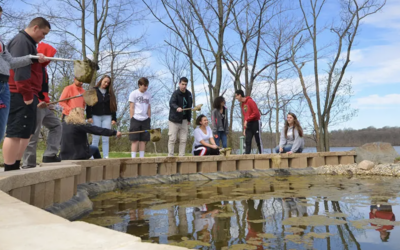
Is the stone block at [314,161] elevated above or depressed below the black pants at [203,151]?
below

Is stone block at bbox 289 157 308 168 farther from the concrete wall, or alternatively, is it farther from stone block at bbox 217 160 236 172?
stone block at bbox 217 160 236 172

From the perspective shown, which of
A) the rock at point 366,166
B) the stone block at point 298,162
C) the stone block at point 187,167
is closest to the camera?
the stone block at point 187,167

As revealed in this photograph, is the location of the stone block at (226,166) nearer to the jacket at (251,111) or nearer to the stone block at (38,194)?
the jacket at (251,111)

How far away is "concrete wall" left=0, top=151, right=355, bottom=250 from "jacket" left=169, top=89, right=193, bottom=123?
95 cm

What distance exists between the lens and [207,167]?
677cm

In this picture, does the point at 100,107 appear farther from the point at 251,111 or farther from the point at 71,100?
the point at 251,111

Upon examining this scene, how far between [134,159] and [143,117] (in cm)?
101

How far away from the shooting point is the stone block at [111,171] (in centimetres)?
536

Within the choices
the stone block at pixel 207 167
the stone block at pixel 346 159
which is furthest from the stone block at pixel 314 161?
the stone block at pixel 207 167

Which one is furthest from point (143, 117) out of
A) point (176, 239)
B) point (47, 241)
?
point (47, 241)

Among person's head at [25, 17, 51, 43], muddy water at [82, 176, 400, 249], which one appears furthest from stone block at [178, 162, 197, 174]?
person's head at [25, 17, 51, 43]

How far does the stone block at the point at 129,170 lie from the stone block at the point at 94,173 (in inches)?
21.1

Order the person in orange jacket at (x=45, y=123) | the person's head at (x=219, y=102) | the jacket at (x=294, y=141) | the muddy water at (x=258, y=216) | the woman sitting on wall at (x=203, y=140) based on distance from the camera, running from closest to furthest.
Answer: the muddy water at (x=258, y=216) → the person in orange jacket at (x=45, y=123) → the woman sitting on wall at (x=203, y=140) → the jacket at (x=294, y=141) → the person's head at (x=219, y=102)

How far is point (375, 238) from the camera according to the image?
255 centimetres
